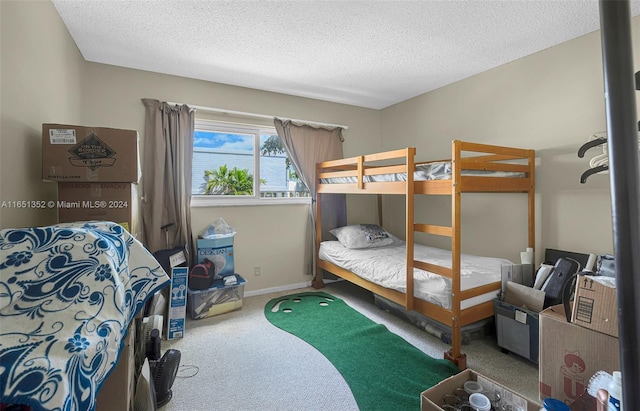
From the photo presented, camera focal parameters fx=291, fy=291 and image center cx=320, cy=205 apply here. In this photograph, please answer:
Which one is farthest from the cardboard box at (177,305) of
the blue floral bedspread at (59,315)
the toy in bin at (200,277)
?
the blue floral bedspread at (59,315)

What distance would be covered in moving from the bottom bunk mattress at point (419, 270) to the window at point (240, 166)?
2.95ft

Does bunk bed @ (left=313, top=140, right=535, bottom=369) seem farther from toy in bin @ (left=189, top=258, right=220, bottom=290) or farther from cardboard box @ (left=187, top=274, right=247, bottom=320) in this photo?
toy in bin @ (left=189, top=258, right=220, bottom=290)

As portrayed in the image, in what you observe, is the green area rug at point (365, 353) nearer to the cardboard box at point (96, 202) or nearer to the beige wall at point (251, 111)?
the beige wall at point (251, 111)

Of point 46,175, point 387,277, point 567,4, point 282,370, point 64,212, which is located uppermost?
point 567,4

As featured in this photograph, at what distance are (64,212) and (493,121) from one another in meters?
3.40

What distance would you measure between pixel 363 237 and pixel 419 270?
1038 mm

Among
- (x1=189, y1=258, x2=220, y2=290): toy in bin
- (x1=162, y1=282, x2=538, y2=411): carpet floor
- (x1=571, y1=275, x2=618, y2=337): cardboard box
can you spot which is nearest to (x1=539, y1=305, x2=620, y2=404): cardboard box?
(x1=571, y1=275, x2=618, y2=337): cardboard box

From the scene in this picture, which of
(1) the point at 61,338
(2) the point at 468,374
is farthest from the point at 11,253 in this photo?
(2) the point at 468,374

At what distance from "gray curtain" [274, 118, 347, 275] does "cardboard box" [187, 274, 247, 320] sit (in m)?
1.01

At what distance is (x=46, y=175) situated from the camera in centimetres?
144

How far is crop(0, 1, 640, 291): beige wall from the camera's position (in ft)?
4.79

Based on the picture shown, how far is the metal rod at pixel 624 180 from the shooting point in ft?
1.43

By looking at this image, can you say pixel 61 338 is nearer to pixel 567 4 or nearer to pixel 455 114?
pixel 567 4

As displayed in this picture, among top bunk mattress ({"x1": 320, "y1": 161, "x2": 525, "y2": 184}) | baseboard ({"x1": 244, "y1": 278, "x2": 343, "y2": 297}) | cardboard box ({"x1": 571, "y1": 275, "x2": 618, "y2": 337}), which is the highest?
top bunk mattress ({"x1": 320, "y1": 161, "x2": 525, "y2": 184})
